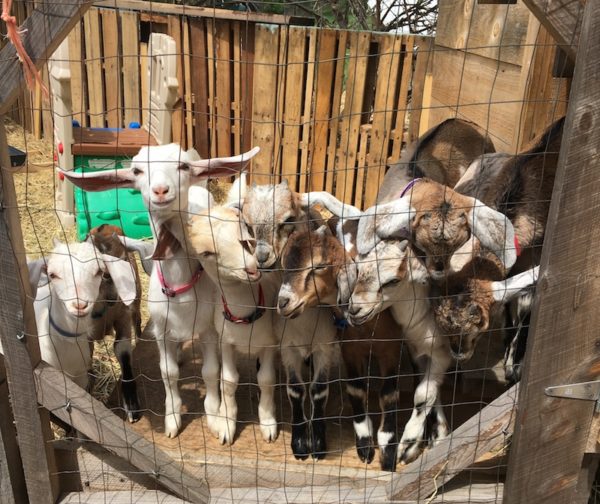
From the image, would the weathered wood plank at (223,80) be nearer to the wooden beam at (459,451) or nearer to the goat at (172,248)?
the goat at (172,248)

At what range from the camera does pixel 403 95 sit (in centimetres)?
721

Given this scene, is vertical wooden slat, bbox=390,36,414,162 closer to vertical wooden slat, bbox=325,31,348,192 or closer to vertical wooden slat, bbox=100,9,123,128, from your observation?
vertical wooden slat, bbox=325,31,348,192

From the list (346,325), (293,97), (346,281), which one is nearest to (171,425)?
(346,325)

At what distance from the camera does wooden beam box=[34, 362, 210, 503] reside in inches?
113

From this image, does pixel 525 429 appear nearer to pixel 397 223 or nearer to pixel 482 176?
pixel 397 223

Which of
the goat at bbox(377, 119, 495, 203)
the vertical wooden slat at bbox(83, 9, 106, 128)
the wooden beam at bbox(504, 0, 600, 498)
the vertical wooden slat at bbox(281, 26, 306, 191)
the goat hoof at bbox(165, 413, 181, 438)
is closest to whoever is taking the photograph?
the wooden beam at bbox(504, 0, 600, 498)

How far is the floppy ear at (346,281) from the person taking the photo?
3.19 meters

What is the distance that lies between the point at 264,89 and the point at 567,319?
552 cm

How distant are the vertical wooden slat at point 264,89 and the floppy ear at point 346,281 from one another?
411cm

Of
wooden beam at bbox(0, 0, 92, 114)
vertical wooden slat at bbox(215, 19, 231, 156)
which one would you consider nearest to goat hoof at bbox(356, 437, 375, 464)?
wooden beam at bbox(0, 0, 92, 114)

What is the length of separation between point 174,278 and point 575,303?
1825mm

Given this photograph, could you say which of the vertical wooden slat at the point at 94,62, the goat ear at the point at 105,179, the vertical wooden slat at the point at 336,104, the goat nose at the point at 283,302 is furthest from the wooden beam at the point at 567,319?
the vertical wooden slat at the point at 94,62

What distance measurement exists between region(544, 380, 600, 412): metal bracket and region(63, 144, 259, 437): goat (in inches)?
62.8

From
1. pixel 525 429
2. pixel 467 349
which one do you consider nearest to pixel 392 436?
pixel 467 349
